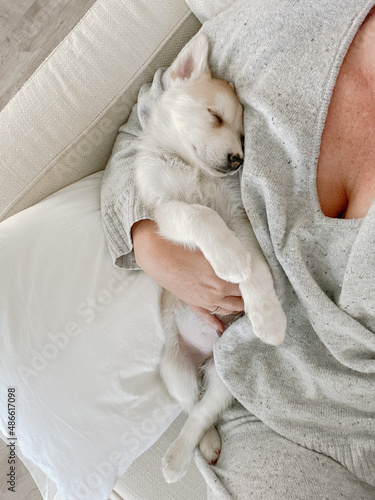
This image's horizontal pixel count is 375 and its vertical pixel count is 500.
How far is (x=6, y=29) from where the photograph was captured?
6.15 ft

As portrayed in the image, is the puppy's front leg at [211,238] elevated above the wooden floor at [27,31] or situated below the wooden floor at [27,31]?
below

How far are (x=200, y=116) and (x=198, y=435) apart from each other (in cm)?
105

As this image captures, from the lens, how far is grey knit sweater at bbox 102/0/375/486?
97 centimetres

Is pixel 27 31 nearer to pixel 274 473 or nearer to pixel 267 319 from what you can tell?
pixel 267 319

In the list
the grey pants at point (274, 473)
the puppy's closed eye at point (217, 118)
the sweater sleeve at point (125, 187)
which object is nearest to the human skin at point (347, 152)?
the sweater sleeve at point (125, 187)

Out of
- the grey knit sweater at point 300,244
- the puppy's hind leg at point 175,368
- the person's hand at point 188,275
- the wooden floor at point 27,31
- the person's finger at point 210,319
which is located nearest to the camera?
the grey knit sweater at point 300,244

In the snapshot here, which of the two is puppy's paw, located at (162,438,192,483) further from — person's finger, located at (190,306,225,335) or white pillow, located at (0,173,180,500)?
person's finger, located at (190,306,225,335)

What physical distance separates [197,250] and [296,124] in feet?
1.45

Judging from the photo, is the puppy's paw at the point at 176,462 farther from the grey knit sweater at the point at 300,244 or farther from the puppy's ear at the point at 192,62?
the puppy's ear at the point at 192,62

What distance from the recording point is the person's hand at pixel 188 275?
3.59 ft

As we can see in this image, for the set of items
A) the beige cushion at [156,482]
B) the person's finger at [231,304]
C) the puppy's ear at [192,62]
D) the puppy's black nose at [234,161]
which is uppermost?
the puppy's ear at [192,62]

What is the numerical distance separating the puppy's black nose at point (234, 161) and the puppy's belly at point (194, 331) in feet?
1.69

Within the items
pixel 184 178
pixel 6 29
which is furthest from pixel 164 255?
pixel 6 29

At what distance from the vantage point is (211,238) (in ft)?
3.29
